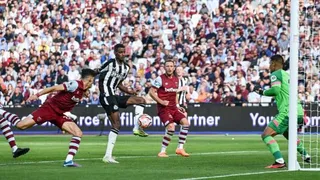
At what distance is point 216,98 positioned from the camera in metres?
36.4

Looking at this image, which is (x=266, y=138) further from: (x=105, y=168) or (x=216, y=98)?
(x=216, y=98)

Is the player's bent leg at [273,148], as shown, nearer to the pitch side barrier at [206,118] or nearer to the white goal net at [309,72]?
the white goal net at [309,72]

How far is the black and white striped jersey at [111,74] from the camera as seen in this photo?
68.5 feet

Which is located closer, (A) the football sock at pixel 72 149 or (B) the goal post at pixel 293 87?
(B) the goal post at pixel 293 87

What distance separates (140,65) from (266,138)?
2025cm

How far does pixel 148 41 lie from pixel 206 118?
502 cm

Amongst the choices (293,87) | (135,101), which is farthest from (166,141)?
(293,87)

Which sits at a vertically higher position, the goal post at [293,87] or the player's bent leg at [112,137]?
the goal post at [293,87]

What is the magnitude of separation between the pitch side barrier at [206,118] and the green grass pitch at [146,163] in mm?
7124

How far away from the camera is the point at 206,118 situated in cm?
3588

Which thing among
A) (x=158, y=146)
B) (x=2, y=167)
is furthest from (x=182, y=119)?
(x=2, y=167)

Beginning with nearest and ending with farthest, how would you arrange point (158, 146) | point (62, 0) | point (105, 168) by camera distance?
point (105, 168) → point (158, 146) → point (62, 0)

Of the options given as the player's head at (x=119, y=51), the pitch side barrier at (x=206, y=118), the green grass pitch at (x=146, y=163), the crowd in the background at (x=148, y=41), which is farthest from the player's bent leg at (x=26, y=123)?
the crowd in the background at (x=148, y=41)

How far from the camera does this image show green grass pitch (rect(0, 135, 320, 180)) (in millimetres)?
16141
